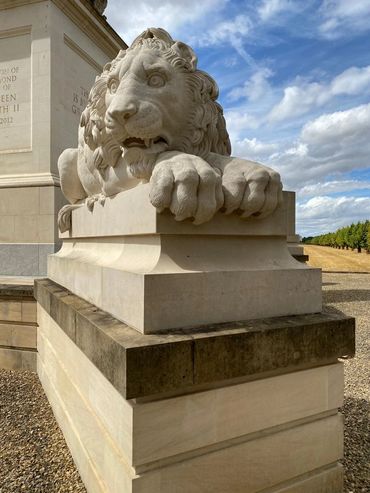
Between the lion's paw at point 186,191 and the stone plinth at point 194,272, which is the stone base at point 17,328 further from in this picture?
the lion's paw at point 186,191

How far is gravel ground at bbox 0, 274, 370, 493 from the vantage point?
2318 mm

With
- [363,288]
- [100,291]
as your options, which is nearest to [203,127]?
[100,291]

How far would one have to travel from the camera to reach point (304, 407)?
1.88 metres

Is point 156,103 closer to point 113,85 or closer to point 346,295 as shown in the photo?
point 113,85

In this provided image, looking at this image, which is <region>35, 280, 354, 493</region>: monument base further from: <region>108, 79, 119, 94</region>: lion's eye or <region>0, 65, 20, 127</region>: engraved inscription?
<region>0, 65, 20, 127</region>: engraved inscription

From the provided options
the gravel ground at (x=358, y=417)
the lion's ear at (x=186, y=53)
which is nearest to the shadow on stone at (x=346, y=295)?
→ the gravel ground at (x=358, y=417)

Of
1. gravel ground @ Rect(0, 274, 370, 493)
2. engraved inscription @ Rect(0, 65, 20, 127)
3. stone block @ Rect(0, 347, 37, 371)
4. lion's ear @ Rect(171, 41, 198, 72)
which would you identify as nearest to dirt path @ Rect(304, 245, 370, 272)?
engraved inscription @ Rect(0, 65, 20, 127)

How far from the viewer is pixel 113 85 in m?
2.21

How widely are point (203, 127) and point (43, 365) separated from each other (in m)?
3.11

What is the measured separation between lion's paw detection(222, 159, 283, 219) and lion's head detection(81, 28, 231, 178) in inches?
17.8

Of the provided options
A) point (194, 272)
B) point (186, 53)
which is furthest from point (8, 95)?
point (194, 272)

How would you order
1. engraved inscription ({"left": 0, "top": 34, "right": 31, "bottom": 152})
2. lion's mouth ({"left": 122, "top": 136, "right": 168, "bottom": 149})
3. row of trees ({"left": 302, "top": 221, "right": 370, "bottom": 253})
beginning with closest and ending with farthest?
lion's mouth ({"left": 122, "top": 136, "right": 168, "bottom": 149}), engraved inscription ({"left": 0, "top": 34, "right": 31, "bottom": 152}), row of trees ({"left": 302, "top": 221, "right": 370, "bottom": 253})

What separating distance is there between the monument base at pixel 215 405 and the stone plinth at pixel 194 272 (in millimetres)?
91

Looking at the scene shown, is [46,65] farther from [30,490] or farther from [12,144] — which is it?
[30,490]
